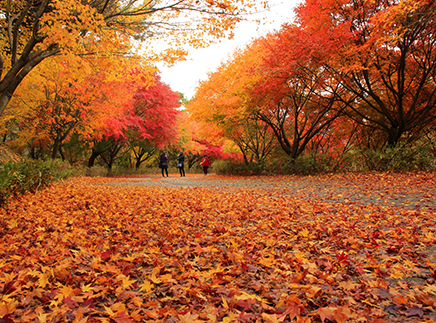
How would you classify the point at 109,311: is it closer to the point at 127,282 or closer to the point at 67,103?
the point at 127,282

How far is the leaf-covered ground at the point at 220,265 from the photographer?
1.65 m

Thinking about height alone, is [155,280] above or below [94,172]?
below

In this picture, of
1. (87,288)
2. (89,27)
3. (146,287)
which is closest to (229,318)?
(146,287)

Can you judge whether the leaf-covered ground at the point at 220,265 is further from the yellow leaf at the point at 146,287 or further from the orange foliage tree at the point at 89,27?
the orange foliage tree at the point at 89,27

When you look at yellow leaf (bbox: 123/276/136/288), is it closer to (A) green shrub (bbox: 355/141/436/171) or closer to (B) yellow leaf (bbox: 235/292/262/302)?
(B) yellow leaf (bbox: 235/292/262/302)

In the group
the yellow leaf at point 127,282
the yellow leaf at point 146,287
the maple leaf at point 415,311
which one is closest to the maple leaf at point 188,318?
the yellow leaf at point 146,287

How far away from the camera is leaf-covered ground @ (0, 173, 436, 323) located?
5.43ft

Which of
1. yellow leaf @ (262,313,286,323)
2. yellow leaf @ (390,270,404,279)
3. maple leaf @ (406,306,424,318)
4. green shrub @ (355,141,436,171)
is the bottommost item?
yellow leaf @ (262,313,286,323)

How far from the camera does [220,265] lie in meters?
2.40

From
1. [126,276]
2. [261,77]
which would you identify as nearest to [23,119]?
[261,77]

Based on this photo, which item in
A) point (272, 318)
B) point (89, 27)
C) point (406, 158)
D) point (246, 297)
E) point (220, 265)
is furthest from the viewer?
point (406, 158)

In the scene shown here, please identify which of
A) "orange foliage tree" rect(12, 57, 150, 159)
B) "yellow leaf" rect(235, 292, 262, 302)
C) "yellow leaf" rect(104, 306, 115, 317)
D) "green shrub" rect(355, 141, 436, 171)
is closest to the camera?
"yellow leaf" rect(104, 306, 115, 317)

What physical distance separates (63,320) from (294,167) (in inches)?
466

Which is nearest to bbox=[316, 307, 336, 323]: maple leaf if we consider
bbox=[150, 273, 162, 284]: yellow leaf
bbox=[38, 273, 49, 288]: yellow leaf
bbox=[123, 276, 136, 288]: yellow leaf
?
bbox=[150, 273, 162, 284]: yellow leaf
